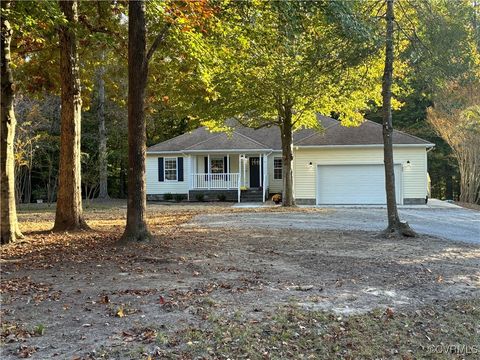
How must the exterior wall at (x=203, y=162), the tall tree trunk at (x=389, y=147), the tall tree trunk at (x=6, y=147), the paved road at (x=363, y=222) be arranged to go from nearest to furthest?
the tall tree trunk at (x=6, y=147), the tall tree trunk at (x=389, y=147), the paved road at (x=363, y=222), the exterior wall at (x=203, y=162)

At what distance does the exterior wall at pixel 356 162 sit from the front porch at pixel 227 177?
3254 mm

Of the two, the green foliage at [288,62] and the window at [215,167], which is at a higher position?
the green foliage at [288,62]

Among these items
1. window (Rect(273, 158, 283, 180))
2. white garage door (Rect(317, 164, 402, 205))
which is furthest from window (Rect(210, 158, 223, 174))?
white garage door (Rect(317, 164, 402, 205))

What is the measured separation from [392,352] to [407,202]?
64.9 ft

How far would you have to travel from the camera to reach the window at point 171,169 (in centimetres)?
2811

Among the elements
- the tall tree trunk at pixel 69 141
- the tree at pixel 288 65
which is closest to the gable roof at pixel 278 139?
the tree at pixel 288 65

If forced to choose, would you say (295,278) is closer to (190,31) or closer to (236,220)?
(190,31)

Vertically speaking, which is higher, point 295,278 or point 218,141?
point 218,141

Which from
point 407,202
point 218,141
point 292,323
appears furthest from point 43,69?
point 407,202

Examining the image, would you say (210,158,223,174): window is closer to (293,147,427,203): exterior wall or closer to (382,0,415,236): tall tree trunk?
(293,147,427,203): exterior wall

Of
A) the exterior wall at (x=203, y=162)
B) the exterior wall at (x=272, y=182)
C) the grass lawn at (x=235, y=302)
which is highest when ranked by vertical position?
the exterior wall at (x=203, y=162)

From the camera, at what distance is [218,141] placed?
27234 millimetres

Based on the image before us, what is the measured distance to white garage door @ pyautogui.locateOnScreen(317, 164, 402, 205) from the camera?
74.6ft

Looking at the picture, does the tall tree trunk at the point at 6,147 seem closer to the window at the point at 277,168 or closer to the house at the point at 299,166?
the house at the point at 299,166
